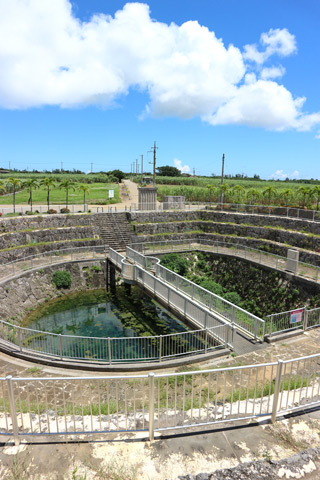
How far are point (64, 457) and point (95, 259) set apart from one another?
20212mm

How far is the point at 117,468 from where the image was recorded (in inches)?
199

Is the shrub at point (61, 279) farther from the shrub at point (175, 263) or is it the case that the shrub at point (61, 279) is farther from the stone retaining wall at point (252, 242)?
the stone retaining wall at point (252, 242)

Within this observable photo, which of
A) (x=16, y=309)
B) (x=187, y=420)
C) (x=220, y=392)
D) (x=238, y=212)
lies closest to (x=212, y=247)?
(x=238, y=212)

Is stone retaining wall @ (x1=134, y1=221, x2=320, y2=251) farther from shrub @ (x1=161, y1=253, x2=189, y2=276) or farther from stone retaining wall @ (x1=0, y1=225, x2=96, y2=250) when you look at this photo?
shrub @ (x1=161, y1=253, x2=189, y2=276)

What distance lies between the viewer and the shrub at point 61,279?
22.7m

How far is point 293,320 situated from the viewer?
1270cm

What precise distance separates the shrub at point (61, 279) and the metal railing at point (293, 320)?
582 inches

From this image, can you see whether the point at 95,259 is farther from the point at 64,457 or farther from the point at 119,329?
the point at 64,457

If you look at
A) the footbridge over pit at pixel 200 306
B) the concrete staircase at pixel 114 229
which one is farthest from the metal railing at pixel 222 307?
the concrete staircase at pixel 114 229

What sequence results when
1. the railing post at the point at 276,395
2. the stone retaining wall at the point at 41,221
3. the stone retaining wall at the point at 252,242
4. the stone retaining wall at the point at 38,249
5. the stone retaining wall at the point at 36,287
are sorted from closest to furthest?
1. the railing post at the point at 276,395
2. the stone retaining wall at the point at 36,287
3. the stone retaining wall at the point at 252,242
4. the stone retaining wall at the point at 38,249
5. the stone retaining wall at the point at 41,221

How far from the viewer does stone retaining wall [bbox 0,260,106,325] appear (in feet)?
62.1

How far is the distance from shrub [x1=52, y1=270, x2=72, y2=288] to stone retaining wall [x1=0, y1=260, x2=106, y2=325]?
0.95 ft

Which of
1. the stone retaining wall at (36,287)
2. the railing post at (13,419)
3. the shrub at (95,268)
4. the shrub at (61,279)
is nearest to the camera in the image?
the railing post at (13,419)

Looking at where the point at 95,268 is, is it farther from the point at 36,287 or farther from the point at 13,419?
the point at 13,419
